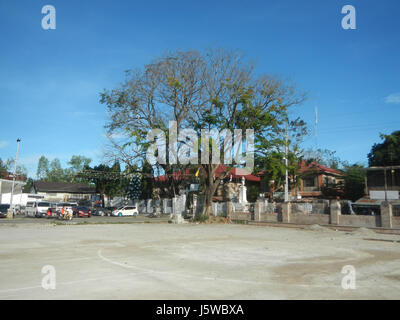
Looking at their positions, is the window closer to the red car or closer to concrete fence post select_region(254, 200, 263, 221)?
concrete fence post select_region(254, 200, 263, 221)

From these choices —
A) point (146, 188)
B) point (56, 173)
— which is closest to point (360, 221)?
point (146, 188)

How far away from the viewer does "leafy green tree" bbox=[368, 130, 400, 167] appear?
43594 mm

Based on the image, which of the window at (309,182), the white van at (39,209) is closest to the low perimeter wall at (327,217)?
the white van at (39,209)

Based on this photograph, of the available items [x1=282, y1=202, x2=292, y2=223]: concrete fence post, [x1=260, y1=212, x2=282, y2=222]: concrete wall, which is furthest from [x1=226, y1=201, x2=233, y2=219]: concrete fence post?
[x1=282, y1=202, x2=292, y2=223]: concrete fence post

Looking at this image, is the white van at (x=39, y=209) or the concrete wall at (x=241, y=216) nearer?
the concrete wall at (x=241, y=216)

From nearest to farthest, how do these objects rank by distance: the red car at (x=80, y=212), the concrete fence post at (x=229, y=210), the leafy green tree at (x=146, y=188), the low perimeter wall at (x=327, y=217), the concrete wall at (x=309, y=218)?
1. the low perimeter wall at (x=327, y=217)
2. the concrete wall at (x=309, y=218)
3. the concrete fence post at (x=229, y=210)
4. the red car at (x=80, y=212)
5. the leafy green tree at (x=146, y=188)

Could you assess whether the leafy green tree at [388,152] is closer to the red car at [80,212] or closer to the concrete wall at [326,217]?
the concrete wall at [326,217]

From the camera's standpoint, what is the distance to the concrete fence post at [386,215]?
22.1 m

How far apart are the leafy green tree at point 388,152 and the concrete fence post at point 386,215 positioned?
24.5 m

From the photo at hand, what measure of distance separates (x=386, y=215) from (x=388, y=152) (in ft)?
84.2

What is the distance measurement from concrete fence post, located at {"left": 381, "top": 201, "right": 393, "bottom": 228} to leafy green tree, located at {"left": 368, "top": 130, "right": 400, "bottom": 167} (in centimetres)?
2448

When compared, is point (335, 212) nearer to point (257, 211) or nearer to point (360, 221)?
point (360, 221)
